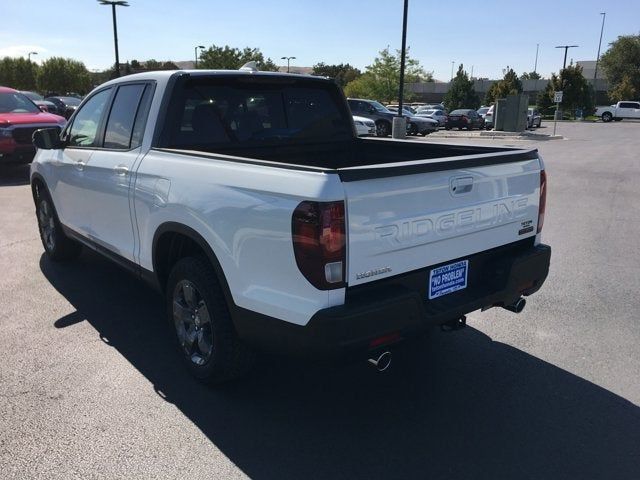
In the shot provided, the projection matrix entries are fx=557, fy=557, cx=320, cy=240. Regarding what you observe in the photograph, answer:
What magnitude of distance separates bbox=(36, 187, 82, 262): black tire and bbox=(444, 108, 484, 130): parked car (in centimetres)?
3248

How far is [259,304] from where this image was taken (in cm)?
287

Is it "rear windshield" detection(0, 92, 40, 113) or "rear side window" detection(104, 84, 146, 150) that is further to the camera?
"rear windshield" detection(0, 92, 40, 113)

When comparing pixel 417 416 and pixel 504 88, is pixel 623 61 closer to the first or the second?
pixel 504 88

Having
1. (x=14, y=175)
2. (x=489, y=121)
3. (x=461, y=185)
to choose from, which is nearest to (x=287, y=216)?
(x=461, y=185)

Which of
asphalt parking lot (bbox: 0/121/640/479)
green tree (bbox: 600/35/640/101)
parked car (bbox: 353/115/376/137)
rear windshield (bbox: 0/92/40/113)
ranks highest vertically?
green tree (bbox: 600/35/640/101)

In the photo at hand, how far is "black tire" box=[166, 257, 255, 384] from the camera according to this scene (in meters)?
3.26

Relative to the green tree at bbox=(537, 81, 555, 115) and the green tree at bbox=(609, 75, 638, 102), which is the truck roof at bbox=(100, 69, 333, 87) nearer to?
the green tree at bbox=(537, 81, 555, 115)

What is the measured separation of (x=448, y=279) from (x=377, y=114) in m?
23.7

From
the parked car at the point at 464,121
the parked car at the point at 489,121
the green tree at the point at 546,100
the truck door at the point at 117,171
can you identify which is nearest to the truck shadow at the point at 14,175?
the truck door at the point at 117,171

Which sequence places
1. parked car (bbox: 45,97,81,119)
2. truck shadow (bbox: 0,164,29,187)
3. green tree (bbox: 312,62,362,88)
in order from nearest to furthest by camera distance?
truck shadow (bbox: 0,164,29,187) → parked car (bbox: 45,97,81,119) → green tree (bbox: 312,62,362,88)

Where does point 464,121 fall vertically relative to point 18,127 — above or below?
below

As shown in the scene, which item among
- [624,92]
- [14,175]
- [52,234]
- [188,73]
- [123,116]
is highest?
[624,92]

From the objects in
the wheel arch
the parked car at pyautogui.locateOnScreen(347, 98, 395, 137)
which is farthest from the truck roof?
the parked car at pyautogui.locateOnScreen(347, 98, 395, 137)

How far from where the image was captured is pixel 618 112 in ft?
177
